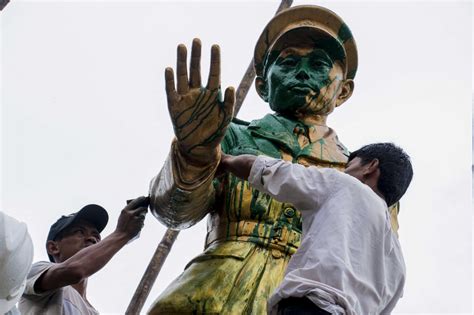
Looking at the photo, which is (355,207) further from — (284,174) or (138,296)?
(138,296)

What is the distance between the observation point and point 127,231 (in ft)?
23.9

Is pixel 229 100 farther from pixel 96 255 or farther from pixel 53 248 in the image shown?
pixel 53 248

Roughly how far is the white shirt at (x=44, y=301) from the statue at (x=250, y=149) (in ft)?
2.67

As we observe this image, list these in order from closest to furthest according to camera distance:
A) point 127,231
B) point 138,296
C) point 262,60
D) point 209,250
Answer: point 209,250 < point 127,231 < point 262,60 < point 138,296

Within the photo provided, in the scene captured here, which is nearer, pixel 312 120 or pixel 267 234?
pixel 267 234

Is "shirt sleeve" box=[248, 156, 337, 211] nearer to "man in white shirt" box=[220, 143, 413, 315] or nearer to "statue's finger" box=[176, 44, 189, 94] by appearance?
"man in white shirt" box=[220, 143, 413, 315]

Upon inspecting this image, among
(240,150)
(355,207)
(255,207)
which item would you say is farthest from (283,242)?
(355,207)

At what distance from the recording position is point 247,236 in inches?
263

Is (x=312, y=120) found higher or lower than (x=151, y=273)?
higher

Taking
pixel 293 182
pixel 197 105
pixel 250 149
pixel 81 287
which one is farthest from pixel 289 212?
pixel 81 287

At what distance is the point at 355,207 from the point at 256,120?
2039 millimetres

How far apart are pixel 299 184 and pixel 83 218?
2.83 meters

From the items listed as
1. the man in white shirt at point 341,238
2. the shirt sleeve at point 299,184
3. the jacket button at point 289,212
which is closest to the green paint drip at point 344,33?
the jacket button at point 289,212

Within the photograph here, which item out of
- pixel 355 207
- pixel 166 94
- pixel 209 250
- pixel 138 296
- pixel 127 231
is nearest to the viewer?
pixel 355 207
